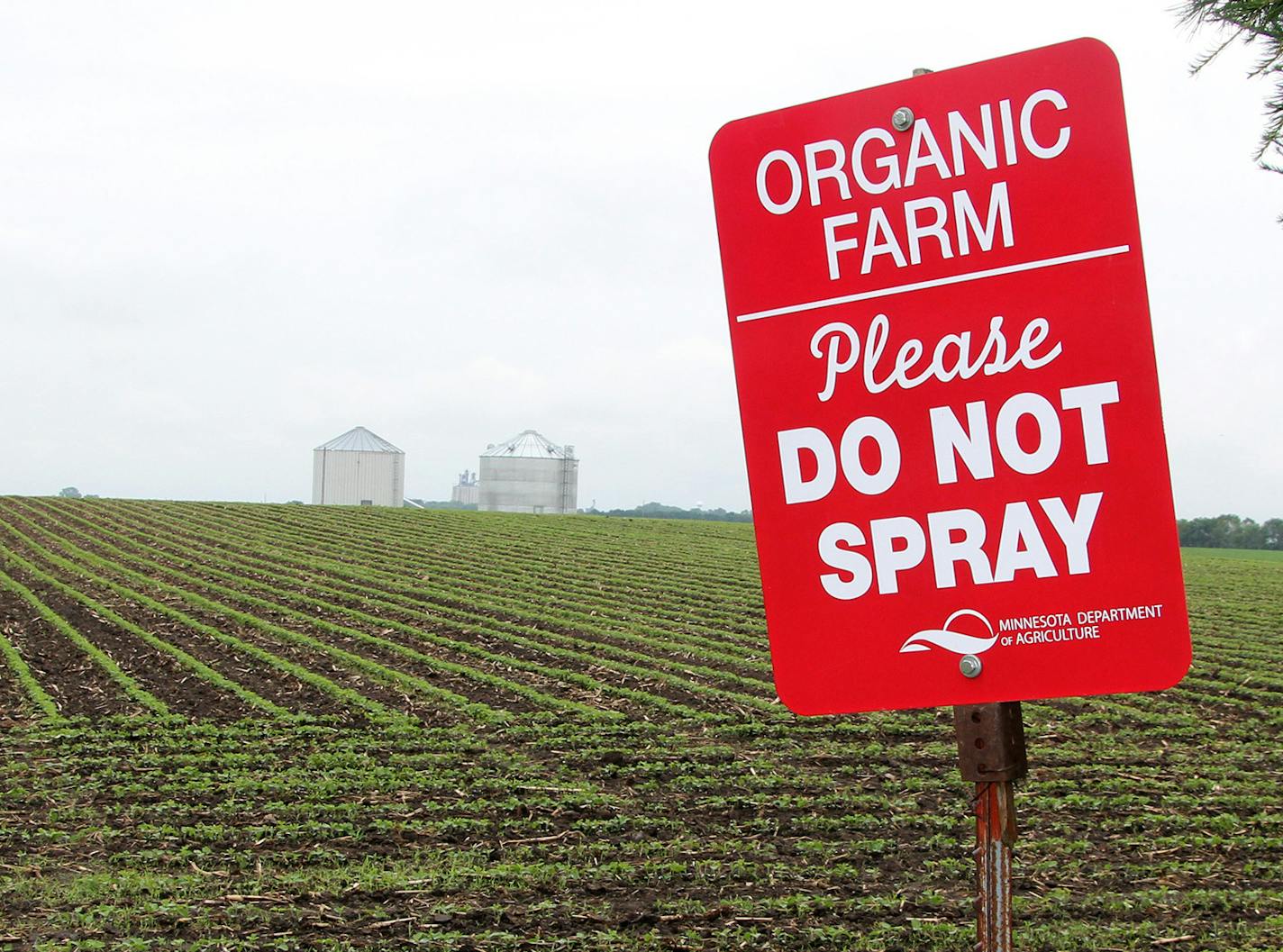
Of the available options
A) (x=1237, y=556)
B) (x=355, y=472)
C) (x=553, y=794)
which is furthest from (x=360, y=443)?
(x=553, y=794)

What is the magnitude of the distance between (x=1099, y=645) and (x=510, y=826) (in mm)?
5129

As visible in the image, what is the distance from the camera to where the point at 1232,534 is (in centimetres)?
4731

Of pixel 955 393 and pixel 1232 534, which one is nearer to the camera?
pixel 955 393

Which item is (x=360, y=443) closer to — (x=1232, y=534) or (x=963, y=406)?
(x=1232, y=534)

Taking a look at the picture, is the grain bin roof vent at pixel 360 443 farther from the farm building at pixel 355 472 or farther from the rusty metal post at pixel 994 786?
the rusty metal post at pixel 994 786

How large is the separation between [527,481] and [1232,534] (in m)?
28.3

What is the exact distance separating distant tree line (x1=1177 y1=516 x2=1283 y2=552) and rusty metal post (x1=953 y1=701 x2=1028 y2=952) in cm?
4902

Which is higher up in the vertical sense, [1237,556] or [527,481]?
[527,481]

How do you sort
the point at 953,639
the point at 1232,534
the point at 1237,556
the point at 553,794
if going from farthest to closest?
the point at 1232,534
the point at 1237,556
the point at 553,794
the point at 953,639

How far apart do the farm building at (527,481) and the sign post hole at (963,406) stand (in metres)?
46.5

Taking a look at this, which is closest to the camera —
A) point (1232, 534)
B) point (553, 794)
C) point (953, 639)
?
point (953, 639)

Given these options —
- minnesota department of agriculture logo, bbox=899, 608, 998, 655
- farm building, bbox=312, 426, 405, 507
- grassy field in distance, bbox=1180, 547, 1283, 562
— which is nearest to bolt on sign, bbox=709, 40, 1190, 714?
minnesota department of agriculture logo, bbox=899, 608, 998, 655

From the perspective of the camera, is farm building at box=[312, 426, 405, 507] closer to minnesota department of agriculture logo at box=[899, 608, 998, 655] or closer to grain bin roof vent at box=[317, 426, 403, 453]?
grain bin roof vent at box=[317, 426, 403, 453]

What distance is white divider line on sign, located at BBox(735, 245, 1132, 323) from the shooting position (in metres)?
1.93
